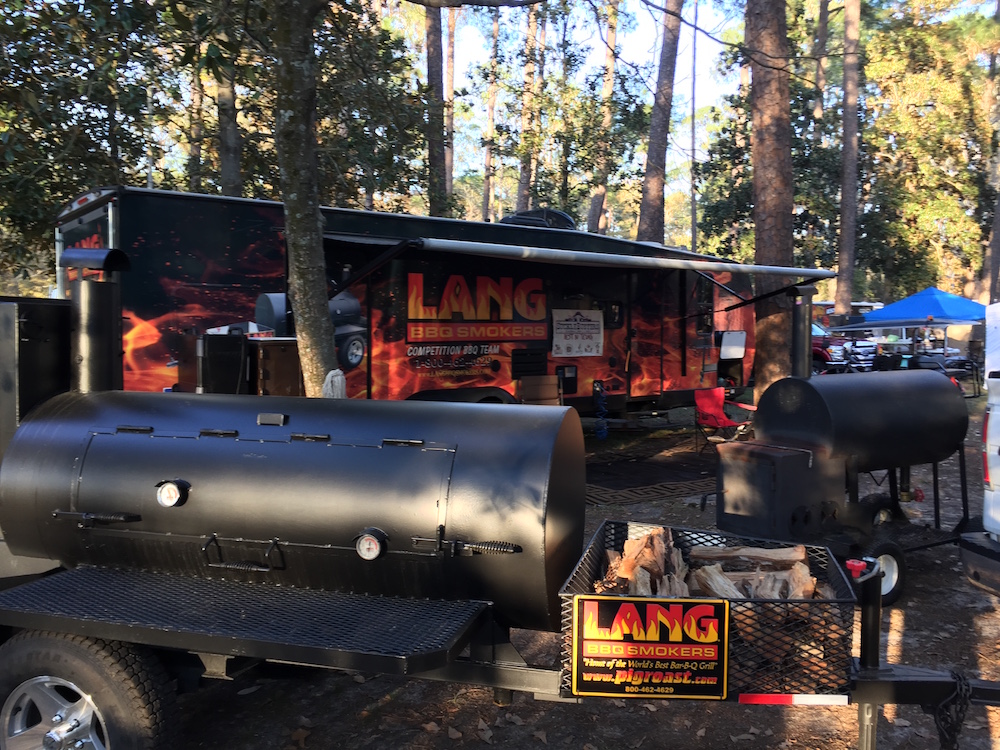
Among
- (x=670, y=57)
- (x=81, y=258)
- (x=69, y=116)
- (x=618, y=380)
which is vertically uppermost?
(x=670, y=57)

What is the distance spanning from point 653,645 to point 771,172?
9127 mm

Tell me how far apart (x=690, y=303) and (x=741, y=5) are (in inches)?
171

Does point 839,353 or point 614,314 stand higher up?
point 614,314

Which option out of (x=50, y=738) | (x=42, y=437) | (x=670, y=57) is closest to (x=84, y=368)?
(x=42, y=437)

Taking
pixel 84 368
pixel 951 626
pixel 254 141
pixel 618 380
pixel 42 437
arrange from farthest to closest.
Result: pixel 254 141
pixel 618 380
pixel 951 626
pixel 84 368
pixel 42 437

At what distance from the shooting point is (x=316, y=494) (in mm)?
3197

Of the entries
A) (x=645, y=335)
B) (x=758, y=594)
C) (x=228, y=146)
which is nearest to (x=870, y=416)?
(x=758, y=594)

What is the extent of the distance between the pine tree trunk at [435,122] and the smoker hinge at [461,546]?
1287 centimetres

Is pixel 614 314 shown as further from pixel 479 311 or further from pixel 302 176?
pixel 302 176

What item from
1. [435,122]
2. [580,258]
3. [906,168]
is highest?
[906,168]

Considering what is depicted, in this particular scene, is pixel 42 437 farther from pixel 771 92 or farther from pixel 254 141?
pixel 254 141

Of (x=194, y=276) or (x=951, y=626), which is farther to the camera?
(x=194, y=276)

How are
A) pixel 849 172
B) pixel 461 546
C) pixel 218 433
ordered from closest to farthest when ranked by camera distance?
1. pixel 461 546
2. pixel 218 433
3. pixel 849 172

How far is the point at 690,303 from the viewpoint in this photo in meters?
12.8
